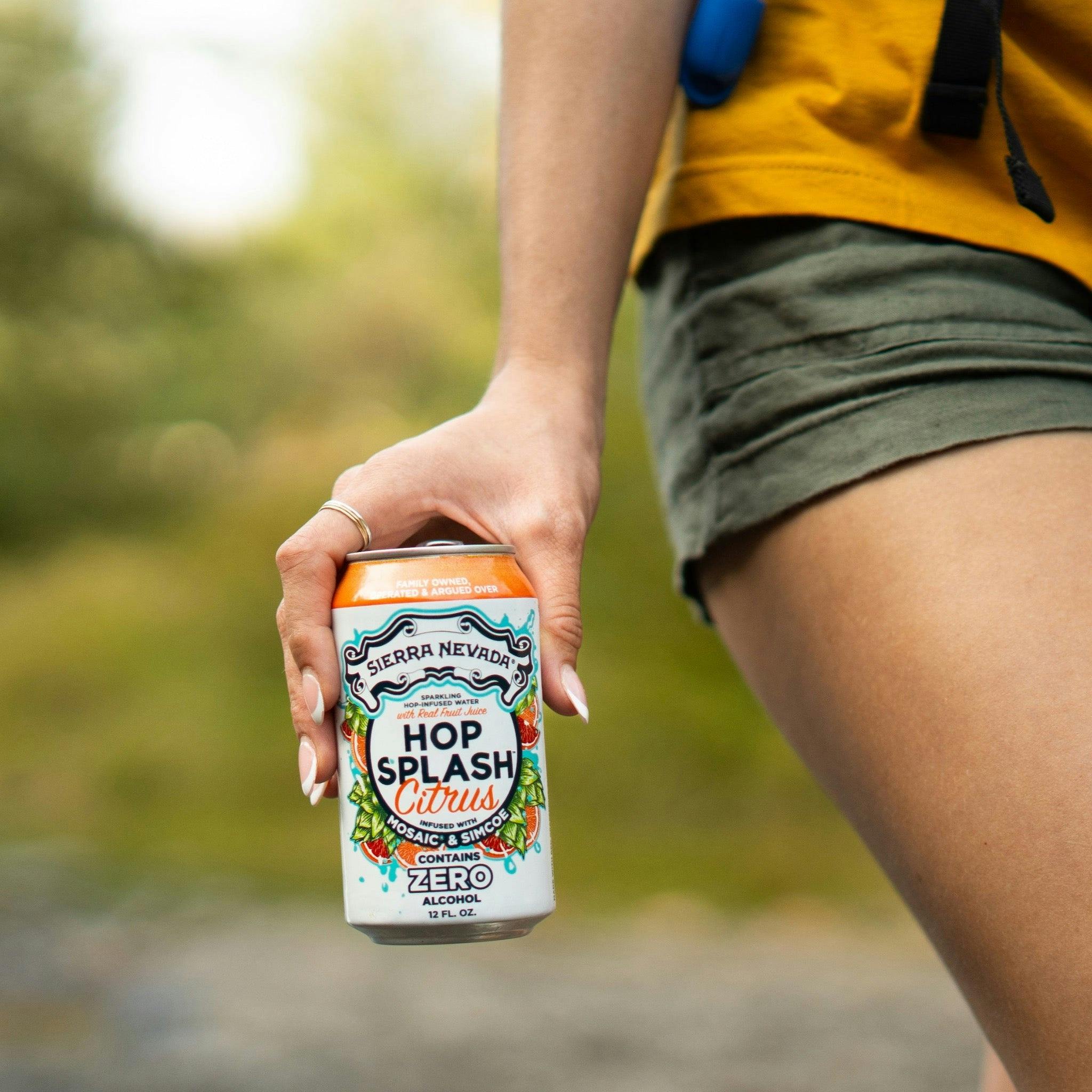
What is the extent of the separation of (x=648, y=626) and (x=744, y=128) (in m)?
5.88

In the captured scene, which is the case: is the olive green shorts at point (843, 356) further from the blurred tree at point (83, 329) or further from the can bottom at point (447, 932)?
the blurred tree at point (83, 329)

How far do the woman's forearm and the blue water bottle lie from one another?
1.0 inches

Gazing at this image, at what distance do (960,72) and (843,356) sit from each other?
0.24 m

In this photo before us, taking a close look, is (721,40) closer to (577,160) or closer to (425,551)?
(577,160)

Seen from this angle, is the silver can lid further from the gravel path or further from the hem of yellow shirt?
the gravel path

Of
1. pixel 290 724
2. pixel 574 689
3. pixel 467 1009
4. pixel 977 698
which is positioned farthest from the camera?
pixel 290 724

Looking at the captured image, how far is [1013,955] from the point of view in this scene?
902 millimetres

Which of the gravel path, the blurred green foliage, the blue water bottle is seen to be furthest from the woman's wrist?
the blurred green foliage

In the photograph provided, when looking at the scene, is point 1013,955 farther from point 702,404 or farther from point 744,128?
point 744,128

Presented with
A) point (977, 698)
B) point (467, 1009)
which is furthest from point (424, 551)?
point (467, 1009)

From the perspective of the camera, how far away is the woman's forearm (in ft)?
3.65

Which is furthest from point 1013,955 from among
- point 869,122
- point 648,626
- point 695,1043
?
point 648,626

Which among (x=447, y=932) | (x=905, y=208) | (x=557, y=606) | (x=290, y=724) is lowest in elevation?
(x=290, y=724)

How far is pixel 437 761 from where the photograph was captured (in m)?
1.01
